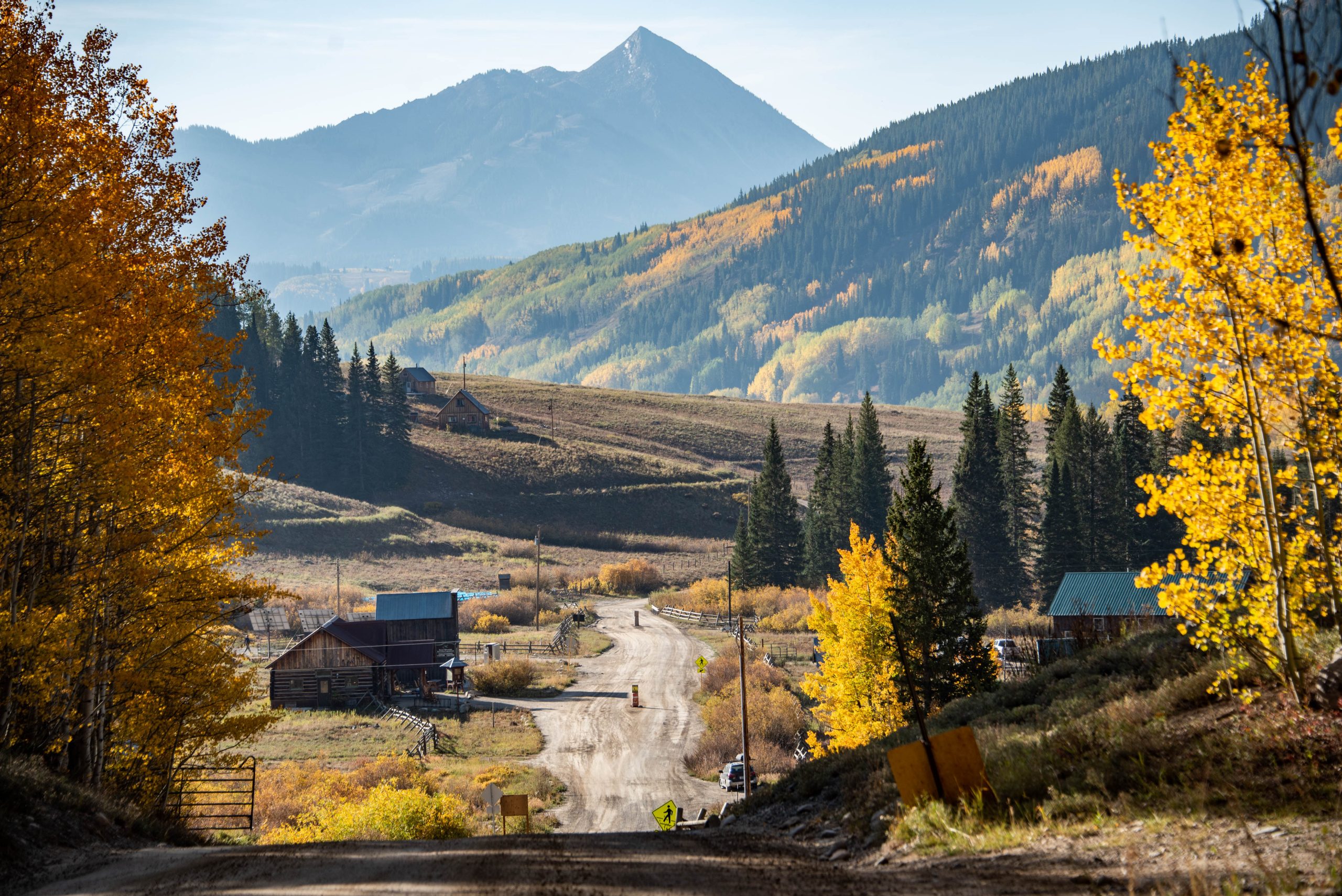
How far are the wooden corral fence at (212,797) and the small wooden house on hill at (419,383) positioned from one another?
123m

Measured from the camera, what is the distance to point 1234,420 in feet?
33.4

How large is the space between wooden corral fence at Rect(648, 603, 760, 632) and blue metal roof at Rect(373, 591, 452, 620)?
22521mm

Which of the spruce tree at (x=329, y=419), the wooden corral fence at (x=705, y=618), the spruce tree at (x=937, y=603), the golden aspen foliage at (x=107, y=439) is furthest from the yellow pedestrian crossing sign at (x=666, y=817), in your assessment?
the spruce tree at (x=329, y=419)

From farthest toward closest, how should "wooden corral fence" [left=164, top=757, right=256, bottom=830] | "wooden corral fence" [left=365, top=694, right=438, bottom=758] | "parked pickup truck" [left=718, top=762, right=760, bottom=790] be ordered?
"wooden corral fence" [left=365, top=694, right=438, bottom=758] → "parked pickup truck" [left=718, top=762, right=760, bottom=790] → "wooden corral fence" [left=164, top=757, right=256, bottom=830]

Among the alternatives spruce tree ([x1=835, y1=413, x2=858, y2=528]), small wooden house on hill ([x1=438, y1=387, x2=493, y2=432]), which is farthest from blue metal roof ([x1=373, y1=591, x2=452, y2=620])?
small wooden house on hill ([x1=438, y1=387, x2=493, y2=432])

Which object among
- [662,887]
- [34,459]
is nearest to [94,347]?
[34,459]

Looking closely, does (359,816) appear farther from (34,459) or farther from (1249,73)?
(1249,73)

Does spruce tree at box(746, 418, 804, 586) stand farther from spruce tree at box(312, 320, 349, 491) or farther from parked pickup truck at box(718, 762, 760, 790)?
spruce tree at box(312, 320, 349, 491)

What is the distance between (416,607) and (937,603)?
3525 centimetres

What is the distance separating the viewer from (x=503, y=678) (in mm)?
55062

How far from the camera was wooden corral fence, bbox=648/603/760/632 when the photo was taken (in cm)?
7306

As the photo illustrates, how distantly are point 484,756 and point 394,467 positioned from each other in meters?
83.1

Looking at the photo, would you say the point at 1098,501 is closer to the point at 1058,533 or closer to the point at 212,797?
the point at 1058,533

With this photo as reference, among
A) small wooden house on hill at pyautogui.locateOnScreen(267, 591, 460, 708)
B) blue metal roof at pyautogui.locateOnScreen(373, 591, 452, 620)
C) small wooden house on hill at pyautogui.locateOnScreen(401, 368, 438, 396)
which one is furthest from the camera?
→ small wooden house on hill at pyautogui.locateOnScreen(401, 368, 438, 396)
